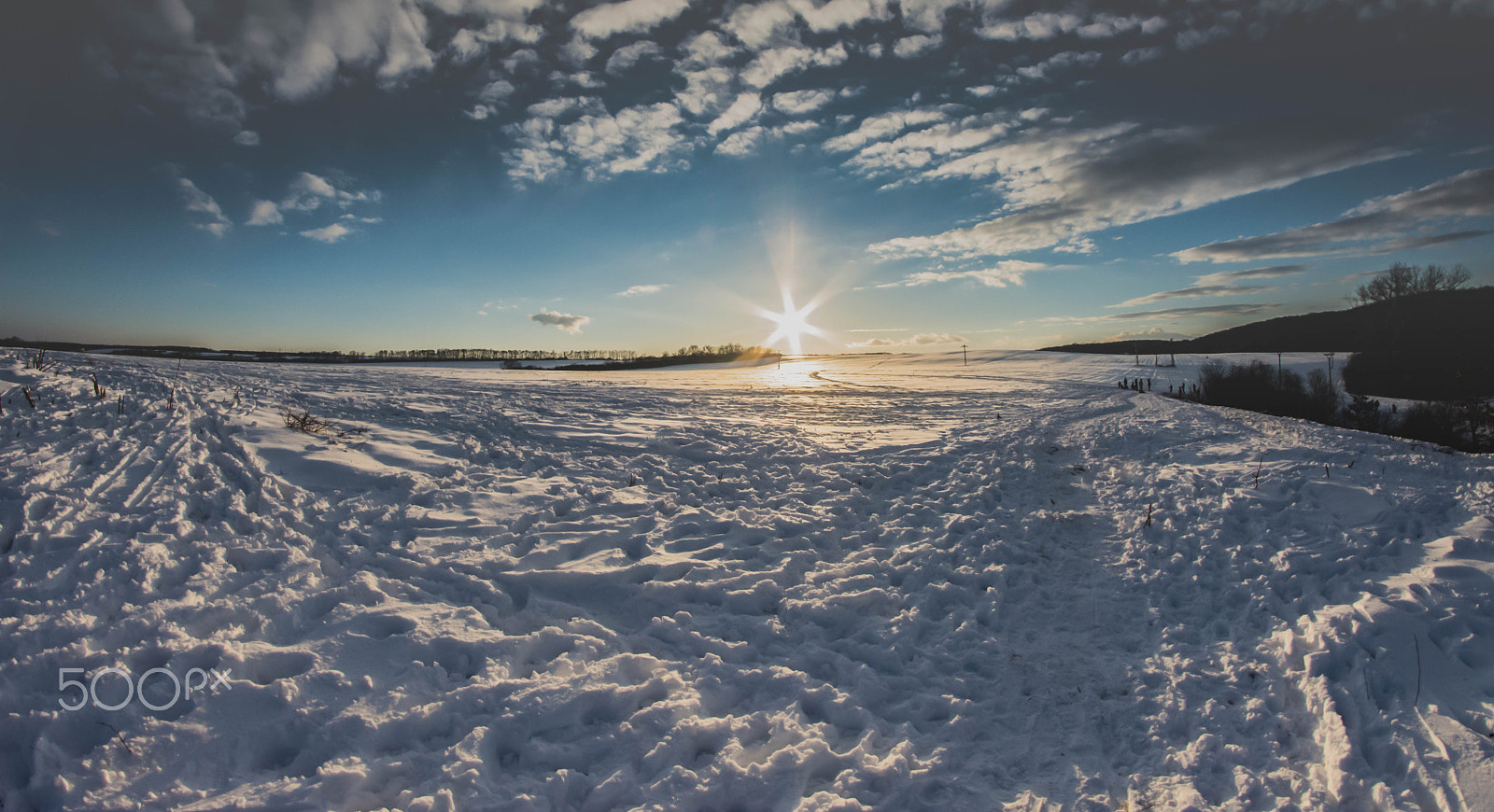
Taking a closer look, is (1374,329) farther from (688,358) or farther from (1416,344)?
(688,358)

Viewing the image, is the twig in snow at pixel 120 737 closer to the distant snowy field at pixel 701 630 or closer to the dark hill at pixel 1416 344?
the distant snowy field at pixel 701 630

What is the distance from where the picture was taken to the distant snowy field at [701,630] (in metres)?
3.71

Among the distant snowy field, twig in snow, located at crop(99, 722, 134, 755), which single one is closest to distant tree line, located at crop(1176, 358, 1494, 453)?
the distant snowy field

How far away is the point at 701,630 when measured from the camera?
18.5ft

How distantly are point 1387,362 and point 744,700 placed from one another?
79010 millimetres

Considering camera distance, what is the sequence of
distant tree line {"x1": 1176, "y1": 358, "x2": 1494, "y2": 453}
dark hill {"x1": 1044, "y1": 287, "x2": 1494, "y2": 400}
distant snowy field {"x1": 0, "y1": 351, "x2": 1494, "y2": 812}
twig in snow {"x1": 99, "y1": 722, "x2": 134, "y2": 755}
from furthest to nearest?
dark hill {"x1": 1044, "y1": 287, "x2": 1494, "y2": 400} → distant tree line {"x1": 1176, "y1": 358, "x2": 1494, "y2": 453} → distant snowy field {"x1": 0, "y1": 351, "x2": 1494, "y2": 812} → twig in snow {"x1": 99, "y1": 722, "x2": 134, "y2": 755}

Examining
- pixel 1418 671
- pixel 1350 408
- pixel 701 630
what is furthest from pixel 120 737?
pixel 1350 408

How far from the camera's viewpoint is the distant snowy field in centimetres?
371

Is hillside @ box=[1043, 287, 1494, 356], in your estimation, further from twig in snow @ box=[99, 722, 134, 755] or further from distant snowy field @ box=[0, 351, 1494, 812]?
twig in snow @ box=[99, 722, 134, 755]

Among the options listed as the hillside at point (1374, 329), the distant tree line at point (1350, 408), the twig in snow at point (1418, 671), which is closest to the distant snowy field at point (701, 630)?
the twig in snow at point (1418, 671)

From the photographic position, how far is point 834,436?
1502 centimetres

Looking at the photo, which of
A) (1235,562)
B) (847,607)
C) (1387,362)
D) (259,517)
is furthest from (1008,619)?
(1387,362)

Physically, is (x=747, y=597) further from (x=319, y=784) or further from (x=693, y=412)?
(x=693, y=412)

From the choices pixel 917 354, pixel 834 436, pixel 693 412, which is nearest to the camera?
pixel 834 436
